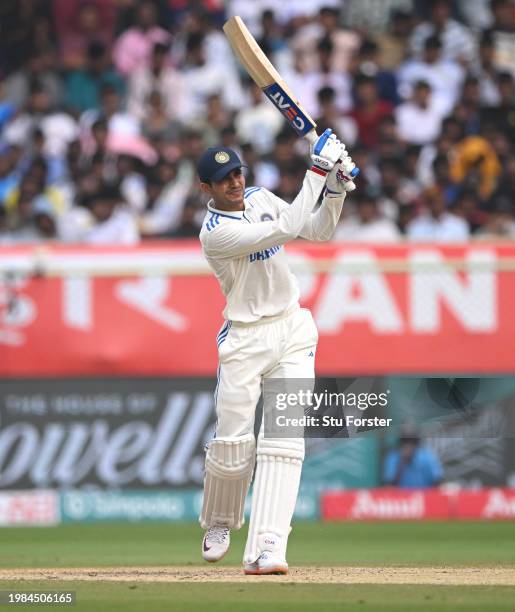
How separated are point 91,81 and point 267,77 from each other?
702cm

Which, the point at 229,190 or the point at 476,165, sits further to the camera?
the point at 476,165

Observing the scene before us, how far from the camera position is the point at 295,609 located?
542 cm

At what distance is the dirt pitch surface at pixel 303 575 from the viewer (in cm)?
641

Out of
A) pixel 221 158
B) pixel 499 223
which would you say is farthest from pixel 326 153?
pixel 499 223

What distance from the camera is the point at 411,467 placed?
36.0 ft

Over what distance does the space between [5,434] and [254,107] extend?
3.97 metres

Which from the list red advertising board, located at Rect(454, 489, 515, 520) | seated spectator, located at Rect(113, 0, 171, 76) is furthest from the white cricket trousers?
seated spectator, located at Rect(113, 0, 171, 76)

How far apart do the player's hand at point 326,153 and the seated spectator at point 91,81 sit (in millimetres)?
7408

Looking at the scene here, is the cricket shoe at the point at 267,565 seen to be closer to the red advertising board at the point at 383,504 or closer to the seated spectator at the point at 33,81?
the red advertising board at the point at 383,504

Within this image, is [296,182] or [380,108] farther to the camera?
[380,108]

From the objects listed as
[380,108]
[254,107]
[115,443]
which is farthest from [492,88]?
[115,443]

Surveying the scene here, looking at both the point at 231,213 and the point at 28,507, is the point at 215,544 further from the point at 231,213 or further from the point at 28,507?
the point at 28,507

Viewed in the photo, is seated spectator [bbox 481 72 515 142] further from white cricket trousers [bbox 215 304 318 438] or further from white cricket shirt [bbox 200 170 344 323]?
white cricket trousers [bbox 215 304 318 438]

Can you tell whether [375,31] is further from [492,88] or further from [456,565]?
[456,565]
